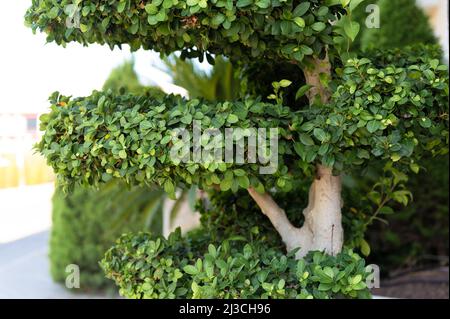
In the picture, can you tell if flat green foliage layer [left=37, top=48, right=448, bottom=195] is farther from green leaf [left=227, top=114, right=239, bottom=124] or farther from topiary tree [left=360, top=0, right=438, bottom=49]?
topiary tree [left=360, top=0, right=438, bottom=49]

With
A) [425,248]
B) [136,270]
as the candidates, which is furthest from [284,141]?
[425,248]

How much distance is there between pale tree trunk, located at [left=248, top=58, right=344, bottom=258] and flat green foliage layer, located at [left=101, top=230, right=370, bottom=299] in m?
0.10

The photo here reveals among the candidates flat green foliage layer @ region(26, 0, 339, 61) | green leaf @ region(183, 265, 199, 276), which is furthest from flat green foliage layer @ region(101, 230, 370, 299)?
flat green foliage layer @ region(26, 0, 339, 61)

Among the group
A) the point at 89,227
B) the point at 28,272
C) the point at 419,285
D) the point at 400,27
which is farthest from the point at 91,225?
the point at 400,27

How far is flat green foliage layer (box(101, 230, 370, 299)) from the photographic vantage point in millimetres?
1166

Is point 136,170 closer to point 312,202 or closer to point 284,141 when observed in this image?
point 284,141

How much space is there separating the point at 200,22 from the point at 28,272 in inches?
120

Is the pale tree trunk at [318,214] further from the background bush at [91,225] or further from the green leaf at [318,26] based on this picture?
the background bush at [91,225]

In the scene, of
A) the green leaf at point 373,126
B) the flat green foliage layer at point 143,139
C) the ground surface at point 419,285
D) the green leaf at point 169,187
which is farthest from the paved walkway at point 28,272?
the green leaf at point 373,126

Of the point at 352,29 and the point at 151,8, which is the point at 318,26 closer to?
the point at 352,29

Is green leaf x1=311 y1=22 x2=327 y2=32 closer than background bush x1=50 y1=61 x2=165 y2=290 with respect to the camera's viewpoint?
Yes

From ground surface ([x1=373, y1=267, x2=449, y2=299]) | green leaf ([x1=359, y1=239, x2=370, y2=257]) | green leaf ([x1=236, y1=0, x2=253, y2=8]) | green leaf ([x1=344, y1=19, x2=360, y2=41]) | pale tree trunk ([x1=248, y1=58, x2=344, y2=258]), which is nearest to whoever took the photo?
green leaf ([x1=236, y1=0, x2=253, y2=8])

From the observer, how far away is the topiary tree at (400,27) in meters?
2.85

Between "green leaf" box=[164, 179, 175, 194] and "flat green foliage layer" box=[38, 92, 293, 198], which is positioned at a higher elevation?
"flat green foliage layer" box=[38, 92, 293, 198]
